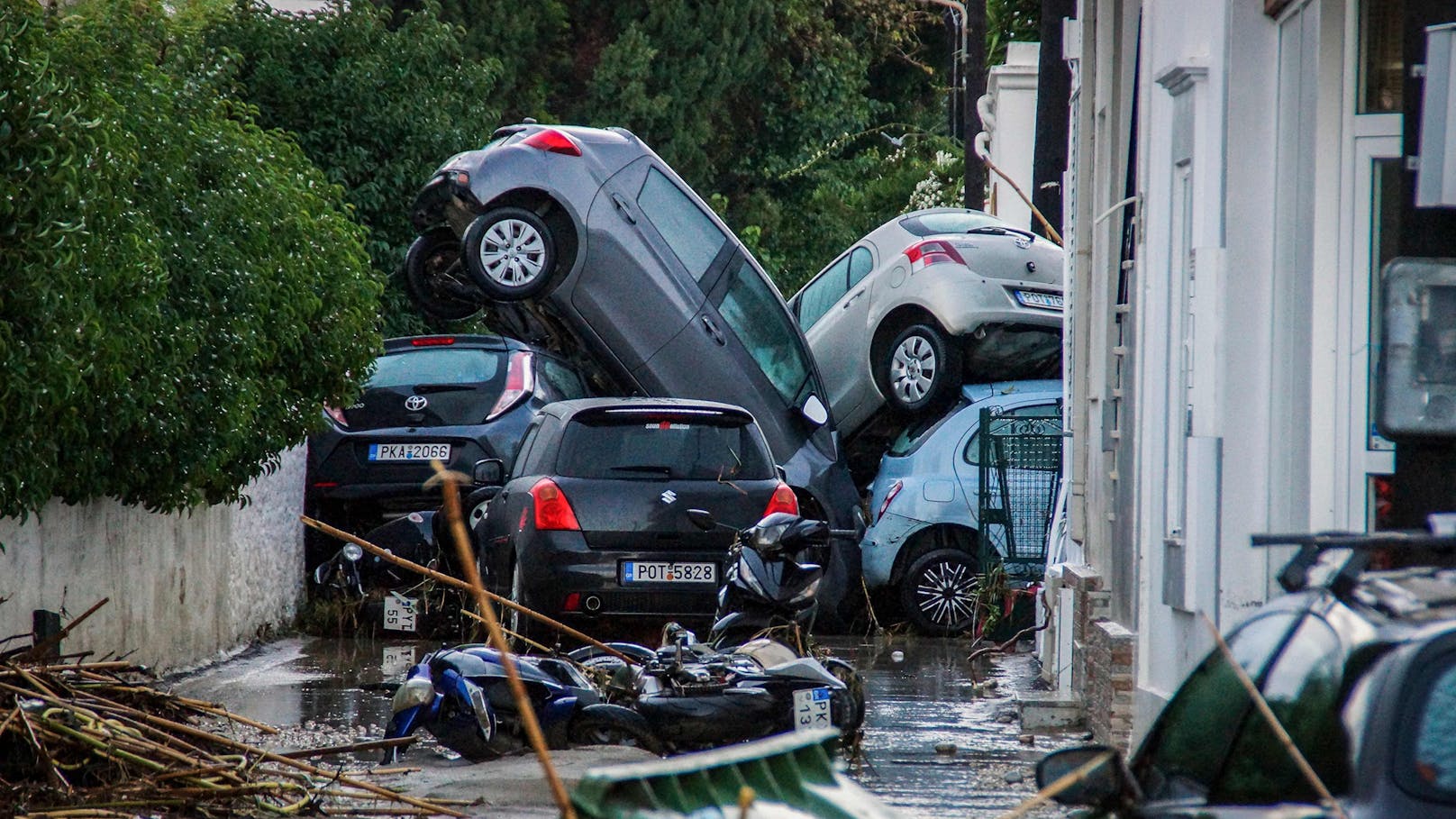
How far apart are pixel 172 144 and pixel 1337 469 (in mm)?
6412

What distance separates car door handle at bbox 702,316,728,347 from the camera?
1512cm

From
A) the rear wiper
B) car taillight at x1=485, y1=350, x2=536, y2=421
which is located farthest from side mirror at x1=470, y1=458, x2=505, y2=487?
car taillight at x1=485, y1=350, x2=536, y2=421

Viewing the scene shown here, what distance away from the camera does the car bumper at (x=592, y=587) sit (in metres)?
11.8

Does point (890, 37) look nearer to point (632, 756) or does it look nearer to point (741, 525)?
point (741, 525)

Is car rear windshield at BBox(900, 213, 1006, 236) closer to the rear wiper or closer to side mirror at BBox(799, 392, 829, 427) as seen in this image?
side mirror at BBox(799, 392, 829, 427)

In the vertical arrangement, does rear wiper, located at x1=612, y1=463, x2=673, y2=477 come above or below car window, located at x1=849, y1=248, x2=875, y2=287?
below

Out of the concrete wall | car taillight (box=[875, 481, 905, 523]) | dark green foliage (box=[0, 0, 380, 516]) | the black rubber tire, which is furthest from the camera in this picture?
car taillight (box=[875, 481, 905, 523])

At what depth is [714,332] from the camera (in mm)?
15164

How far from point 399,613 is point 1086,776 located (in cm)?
1007

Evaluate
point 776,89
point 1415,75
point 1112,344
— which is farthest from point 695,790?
point 776,89

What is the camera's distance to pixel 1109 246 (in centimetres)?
1103

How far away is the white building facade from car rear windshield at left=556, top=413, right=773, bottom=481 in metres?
3.41

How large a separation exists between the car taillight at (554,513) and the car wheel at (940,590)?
360cm

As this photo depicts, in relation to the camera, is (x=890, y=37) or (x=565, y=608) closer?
(x=565, y=608)
